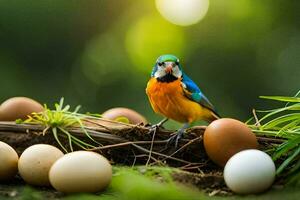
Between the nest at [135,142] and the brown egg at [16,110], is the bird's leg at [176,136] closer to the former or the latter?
the nest at [135,142]

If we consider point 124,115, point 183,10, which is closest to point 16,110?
point 124,115

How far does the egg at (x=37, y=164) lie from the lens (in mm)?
1771

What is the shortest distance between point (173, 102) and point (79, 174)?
51cm

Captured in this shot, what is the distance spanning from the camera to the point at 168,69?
2111 millimetres

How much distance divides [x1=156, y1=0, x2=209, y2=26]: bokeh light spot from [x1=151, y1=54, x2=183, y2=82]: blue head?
1903 millimetres

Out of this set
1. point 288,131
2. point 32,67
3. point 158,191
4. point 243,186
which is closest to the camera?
point 158,191

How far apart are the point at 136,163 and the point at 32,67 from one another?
7.42 feet

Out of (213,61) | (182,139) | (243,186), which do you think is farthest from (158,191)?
(213,61)

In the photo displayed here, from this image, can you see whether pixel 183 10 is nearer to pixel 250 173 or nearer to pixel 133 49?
pixel 133 49

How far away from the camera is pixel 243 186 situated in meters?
1.70

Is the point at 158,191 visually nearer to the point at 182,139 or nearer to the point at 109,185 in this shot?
the point at 109,185

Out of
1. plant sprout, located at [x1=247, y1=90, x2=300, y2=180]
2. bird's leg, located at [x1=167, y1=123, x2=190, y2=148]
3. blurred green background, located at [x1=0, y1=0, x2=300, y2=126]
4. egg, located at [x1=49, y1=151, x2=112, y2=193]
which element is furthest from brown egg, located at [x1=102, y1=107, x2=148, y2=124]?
blurred green background, located at [x1=0, y1=0, x2=300, y2=126]

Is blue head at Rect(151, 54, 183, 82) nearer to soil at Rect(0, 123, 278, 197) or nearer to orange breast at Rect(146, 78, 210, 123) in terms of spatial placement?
orange breast at Rect(146, 78, 210, 123)

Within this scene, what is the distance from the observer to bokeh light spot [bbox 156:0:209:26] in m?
4.06
